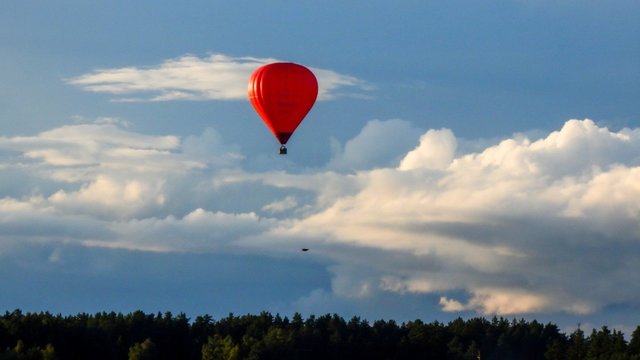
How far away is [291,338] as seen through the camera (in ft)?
502

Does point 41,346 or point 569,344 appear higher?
point 569,344

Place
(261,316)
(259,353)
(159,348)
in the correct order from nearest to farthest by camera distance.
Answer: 1. (259,353)
2. (159,348)
3. (261,316)

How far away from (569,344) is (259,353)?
186 feet

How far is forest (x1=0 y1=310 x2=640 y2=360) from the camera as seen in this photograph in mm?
135750

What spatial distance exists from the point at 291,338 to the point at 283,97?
82.3 metres

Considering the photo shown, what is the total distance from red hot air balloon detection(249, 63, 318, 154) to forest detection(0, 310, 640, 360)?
51.8 m

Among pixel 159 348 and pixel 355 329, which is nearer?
pixel 159 348

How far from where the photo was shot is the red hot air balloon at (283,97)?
73.2 m

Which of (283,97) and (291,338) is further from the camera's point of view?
(291,338)

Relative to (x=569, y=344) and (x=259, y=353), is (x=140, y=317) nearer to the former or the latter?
(x=259, y=353)

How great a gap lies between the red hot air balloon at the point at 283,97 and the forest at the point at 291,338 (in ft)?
170

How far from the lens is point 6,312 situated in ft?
471

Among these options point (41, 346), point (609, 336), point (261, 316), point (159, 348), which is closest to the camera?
point (41, 346)

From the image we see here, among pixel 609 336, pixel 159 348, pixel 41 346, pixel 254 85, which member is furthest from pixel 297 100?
pixel 609 336
